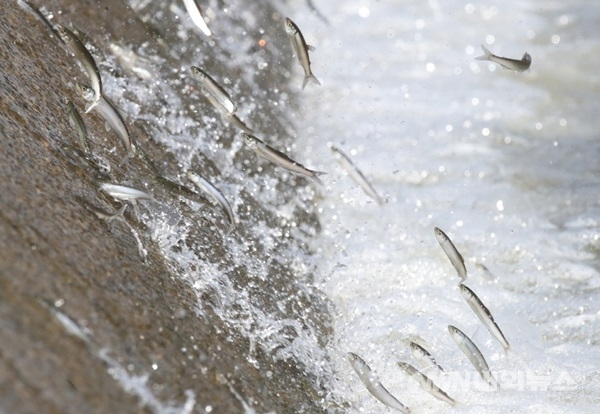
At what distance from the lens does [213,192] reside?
3.66 metres

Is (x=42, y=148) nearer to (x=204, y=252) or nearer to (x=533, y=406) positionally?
(x=204, y=252)

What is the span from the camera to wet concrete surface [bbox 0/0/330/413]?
90.7 inches

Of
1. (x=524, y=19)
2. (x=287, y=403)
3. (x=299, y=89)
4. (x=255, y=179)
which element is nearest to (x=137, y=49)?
(x=255, y=179)

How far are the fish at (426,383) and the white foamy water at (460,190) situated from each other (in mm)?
62

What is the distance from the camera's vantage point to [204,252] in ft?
11.6

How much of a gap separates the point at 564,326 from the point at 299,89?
2794mm

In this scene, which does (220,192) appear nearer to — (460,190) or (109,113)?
(109,113)

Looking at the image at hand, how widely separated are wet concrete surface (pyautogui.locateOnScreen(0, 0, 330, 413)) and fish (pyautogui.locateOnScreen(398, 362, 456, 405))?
396mm

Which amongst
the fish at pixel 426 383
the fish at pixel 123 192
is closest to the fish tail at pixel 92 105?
the fish at pixel 123 192

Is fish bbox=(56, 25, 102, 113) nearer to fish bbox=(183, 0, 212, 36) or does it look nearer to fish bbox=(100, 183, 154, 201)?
fish bbox=(100, 183, 154, 201)

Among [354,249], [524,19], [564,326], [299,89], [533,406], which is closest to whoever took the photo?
[533,406]

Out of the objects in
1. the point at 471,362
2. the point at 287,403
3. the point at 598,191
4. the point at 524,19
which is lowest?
the point at 287,403

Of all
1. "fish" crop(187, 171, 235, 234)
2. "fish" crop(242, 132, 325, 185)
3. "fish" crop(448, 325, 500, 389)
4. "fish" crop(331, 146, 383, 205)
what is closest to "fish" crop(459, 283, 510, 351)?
"fish" crop(448, 325, 500, 389)

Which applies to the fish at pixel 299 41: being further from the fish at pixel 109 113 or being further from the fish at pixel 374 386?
the fish at pixel 374 386
